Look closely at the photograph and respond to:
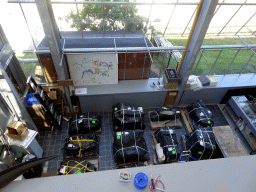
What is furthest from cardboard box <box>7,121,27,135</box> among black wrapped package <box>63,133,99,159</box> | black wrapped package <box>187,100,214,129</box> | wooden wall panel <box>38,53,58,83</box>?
black wrapped package <box>187,100,214,129</box>

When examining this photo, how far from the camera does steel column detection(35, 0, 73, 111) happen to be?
13.6 ft

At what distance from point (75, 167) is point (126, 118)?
2.16 metres

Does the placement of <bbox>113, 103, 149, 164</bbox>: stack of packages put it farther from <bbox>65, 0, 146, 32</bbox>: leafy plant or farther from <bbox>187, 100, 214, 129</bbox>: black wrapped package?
<bbox>65, 0, 146, 32</bbox>: leafy plant

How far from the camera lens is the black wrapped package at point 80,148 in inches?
204

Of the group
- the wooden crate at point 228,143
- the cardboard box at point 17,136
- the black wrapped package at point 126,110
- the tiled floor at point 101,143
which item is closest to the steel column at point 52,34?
the tiled floor at point 101,143

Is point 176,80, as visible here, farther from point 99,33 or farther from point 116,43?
point 99,33

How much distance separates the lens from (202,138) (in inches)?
210

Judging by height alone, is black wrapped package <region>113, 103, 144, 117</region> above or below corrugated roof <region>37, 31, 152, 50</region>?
below

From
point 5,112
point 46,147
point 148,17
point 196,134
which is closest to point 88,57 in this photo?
point 148,17

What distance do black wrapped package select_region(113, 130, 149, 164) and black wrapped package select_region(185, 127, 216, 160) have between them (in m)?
1.49

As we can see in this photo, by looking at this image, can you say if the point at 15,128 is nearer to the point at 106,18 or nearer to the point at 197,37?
the point at 106,18

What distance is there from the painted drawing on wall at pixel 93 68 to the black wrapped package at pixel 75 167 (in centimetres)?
Answer: 269

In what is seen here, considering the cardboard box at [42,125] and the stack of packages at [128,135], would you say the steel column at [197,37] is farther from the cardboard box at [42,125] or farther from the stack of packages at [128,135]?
the cardboard box at [42,125]

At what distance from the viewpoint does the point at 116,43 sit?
19.0 feet
